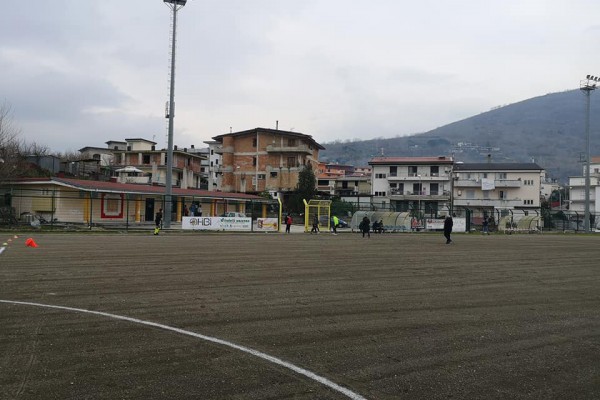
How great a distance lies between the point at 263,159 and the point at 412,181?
2436 centimetres

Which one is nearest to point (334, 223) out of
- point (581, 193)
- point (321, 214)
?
point (321, 214)

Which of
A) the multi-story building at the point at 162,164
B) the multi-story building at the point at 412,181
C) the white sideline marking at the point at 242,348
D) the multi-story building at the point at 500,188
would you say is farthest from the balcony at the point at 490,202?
the white sideline marking at the point at 242,348

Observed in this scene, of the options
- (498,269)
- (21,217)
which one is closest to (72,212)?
(21,217)

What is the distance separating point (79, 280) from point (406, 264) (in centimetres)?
912

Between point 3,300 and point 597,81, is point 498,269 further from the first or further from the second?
point 597,81

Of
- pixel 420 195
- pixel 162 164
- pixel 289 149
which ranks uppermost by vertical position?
pixel 289 149

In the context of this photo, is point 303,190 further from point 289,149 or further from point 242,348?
point 242,348

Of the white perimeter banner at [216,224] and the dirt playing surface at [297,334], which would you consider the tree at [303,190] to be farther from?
the dirt playing surface at [297,334]

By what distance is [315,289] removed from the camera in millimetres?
10711

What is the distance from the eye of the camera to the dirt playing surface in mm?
5098

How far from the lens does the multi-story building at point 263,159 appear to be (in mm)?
81625

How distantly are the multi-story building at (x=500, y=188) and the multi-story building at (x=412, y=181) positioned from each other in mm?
3020

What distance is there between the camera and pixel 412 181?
8638cm

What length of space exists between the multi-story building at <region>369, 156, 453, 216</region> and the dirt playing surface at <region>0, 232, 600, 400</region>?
72.8 meters
